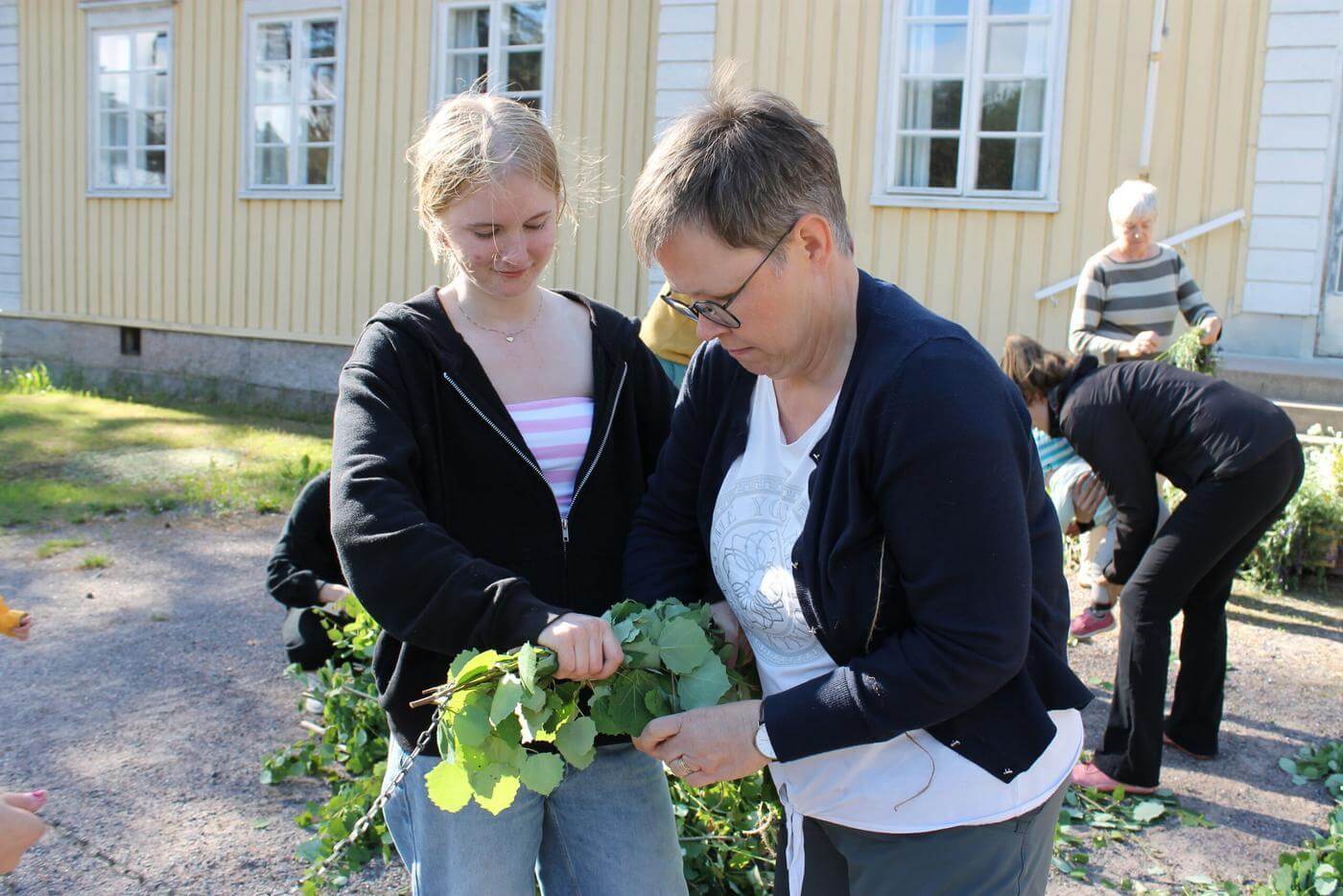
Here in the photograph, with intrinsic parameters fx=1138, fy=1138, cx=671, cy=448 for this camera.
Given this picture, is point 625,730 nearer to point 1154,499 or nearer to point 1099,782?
point 1099,782

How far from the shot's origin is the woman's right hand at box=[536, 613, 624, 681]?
1828 mm

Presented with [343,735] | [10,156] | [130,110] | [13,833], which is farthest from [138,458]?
[13,833]

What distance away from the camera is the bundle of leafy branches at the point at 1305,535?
6293 mm

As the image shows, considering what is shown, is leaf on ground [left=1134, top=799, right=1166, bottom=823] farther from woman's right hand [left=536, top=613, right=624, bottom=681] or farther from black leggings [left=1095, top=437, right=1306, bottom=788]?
woman's right hand [left=536, top=613, right=624, bottom=681]

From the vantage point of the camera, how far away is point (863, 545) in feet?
5.28

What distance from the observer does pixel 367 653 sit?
158 inches

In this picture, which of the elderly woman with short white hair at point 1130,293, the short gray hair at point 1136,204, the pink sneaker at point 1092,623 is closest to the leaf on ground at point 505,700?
the pink sneaker at point 1092,623

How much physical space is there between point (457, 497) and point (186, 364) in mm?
12373

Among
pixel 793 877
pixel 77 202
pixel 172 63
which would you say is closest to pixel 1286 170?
pixel 793 877

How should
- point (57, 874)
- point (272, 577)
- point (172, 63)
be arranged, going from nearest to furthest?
point (57, 874)
point (272, 577)
point (172, 63)

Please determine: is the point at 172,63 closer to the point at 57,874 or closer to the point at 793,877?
the point at 57,874

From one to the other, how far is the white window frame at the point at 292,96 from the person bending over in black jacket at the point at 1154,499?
9.43 metres

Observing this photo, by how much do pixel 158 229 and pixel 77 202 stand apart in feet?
4.46

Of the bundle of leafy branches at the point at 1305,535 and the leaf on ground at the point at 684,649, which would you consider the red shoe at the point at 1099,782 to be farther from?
the bundle of leafy branches at the point at 1305,535
